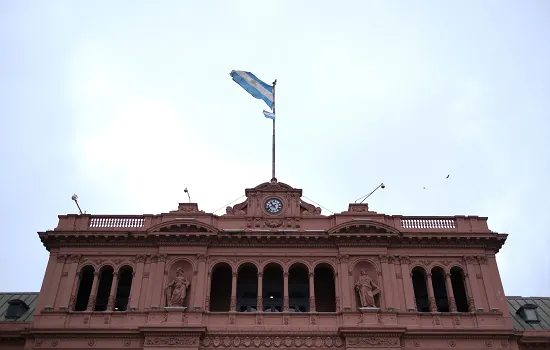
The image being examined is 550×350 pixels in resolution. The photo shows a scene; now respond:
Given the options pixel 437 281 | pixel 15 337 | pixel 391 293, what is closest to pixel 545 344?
pixel 437 281

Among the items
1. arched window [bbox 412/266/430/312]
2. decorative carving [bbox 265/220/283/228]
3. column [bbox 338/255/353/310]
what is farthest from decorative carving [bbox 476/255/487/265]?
decorative carving [bbox 265/220/283/228]

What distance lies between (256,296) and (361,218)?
964cm

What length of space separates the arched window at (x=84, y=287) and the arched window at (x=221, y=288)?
8.82 metres

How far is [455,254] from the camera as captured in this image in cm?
4359

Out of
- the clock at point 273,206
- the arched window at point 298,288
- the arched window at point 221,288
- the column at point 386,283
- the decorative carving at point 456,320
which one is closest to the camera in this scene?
the decorative carving at point 456,320

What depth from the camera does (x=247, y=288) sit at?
43656 millimetres

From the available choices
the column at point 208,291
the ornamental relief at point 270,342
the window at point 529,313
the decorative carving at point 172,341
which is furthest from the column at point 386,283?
the decorative carving at point 172,341

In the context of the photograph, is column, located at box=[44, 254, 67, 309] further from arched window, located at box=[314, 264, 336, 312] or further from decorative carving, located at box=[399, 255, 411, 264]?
decorative carving, located at box=[399, 255, 411, 264]

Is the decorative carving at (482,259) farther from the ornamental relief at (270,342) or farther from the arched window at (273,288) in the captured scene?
the arched window at (273,288)

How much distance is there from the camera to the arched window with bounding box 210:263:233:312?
43.0 metres

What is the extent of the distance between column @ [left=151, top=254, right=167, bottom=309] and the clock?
841 centimetres

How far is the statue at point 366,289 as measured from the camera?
134 ft

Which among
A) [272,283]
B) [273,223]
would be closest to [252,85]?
[273,223]

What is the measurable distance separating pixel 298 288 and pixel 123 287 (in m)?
12.8
